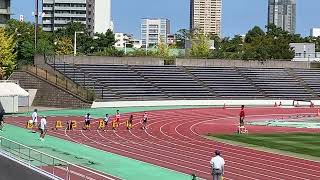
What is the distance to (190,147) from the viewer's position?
3272 cm

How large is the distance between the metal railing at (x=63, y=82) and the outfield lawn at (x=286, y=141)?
27881 millimetres

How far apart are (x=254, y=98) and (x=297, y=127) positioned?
30394 millimetres

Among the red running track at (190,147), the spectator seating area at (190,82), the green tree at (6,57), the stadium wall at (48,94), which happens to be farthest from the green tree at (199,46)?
the red running track at (190,147)

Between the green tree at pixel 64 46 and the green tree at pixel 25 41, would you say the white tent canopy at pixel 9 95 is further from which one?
the green tree at pixel 64 46

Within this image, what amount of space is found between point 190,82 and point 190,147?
148ft

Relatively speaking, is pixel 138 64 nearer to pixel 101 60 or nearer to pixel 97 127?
pixel 101 60

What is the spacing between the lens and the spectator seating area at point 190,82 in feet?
232

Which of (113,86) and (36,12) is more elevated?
(36,12)

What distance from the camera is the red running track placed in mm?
25047

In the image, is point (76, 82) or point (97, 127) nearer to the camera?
point (97, 127)

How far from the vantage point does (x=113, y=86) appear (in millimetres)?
70625

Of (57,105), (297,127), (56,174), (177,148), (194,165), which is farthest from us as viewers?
(57,105)

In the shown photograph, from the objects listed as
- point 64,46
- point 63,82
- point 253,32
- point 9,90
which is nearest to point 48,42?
point 64,46

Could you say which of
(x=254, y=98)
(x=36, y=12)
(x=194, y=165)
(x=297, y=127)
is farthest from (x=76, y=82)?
(x=194, y=165)
